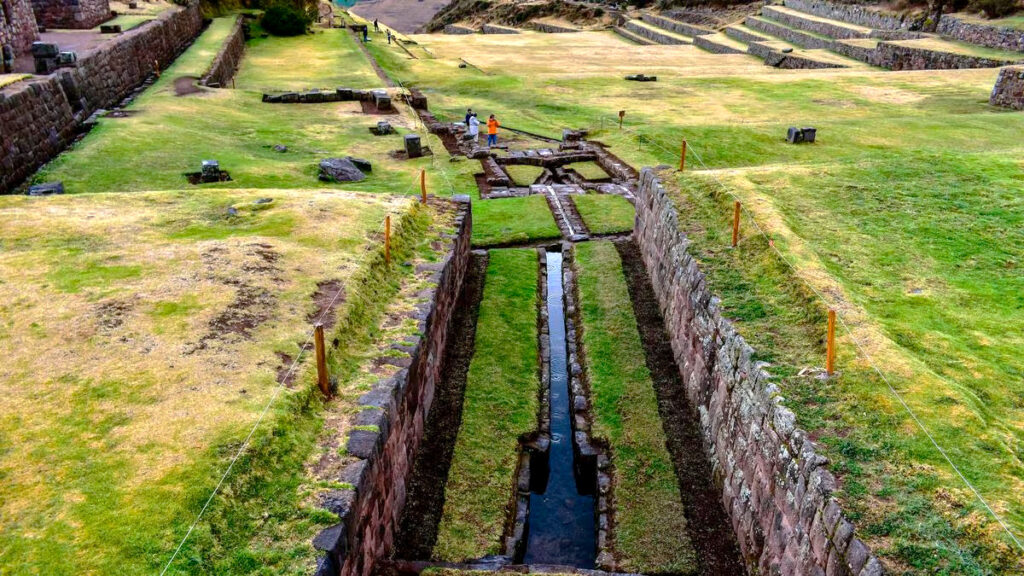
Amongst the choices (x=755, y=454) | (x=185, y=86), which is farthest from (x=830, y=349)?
(x=185, y=86)

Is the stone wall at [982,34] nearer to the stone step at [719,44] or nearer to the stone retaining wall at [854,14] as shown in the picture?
the stone retaining wall at [854,14]

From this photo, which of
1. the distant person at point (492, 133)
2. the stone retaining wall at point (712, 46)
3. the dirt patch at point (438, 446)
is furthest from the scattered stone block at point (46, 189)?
the stone retaining wall at point (712, 46)

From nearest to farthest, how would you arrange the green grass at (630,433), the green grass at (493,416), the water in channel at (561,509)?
the green grass at (630,433), the green grass at (493,416), the water in channel at (561,509)

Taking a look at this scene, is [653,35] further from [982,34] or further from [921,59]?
[982,34]

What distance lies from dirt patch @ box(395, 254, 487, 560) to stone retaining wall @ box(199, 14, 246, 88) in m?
26.1

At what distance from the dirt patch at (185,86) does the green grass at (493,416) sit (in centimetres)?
2186

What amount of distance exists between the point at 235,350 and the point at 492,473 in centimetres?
429

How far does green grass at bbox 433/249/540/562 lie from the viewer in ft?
33.3

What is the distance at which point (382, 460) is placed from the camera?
927 cm

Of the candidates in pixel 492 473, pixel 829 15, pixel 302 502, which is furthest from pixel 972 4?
pixel 302 502

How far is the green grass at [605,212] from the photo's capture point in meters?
21.4

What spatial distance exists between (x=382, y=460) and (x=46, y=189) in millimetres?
14798

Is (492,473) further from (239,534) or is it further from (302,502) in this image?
(239,534)

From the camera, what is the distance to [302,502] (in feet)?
25.8
